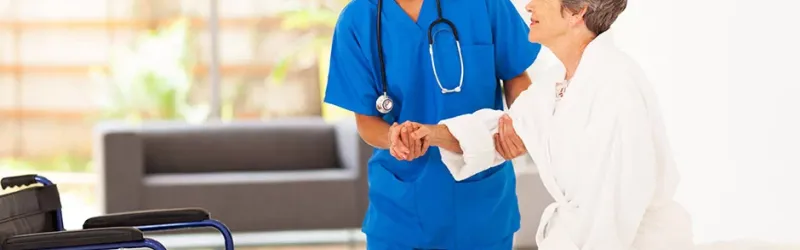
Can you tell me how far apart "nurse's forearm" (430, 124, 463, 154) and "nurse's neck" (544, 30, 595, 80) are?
0.23 meters

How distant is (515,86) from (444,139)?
0.29 meters

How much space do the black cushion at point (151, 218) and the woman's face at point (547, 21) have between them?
1.00 m

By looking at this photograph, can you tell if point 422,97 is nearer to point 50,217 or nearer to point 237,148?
point 50,217

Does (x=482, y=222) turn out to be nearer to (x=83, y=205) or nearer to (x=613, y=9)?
(x=613, y=9)

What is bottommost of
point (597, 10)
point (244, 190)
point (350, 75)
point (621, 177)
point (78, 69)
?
point (244, 190)

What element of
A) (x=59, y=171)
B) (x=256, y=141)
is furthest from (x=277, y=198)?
(x=59, y=171)

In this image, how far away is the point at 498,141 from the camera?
1912mm

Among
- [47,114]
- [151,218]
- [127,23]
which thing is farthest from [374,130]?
[47,114]

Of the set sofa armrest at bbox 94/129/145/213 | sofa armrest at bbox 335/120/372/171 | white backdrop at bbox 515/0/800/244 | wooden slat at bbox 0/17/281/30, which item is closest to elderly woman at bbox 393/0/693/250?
white backdrop at bbox 515/0/800/244

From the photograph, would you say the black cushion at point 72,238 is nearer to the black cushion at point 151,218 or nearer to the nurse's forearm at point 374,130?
the black cushion at point 151,218

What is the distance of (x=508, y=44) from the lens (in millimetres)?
2135

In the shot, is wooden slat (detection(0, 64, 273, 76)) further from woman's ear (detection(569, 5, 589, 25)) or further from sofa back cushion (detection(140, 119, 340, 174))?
woman's ear (detection(569, 5, 589, 25))

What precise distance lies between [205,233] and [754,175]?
3223mm

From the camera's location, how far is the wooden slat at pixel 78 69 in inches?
305
